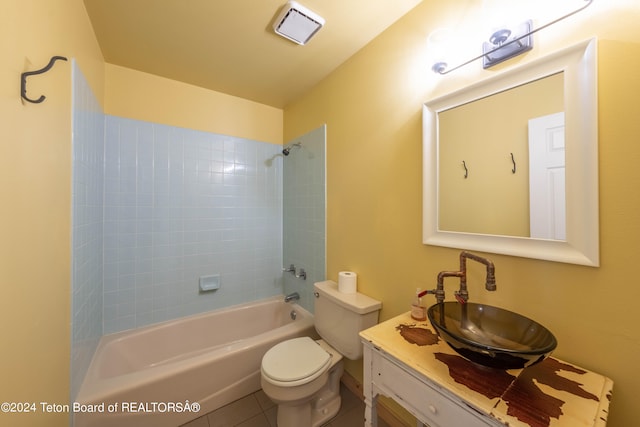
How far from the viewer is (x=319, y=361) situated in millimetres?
1333

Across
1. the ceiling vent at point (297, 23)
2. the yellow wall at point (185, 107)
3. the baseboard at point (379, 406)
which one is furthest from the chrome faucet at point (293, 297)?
the ceiling vent at point (297, 23)

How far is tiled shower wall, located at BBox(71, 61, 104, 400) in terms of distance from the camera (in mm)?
1097

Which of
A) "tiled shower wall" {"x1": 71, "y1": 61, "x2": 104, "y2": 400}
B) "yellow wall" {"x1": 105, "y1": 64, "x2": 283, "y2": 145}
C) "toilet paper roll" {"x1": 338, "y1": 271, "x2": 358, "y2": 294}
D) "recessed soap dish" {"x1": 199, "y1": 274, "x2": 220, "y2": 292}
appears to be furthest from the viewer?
"recessed soap dish" {"x1": 199, "y1": 274, "x2": 220, "y2": 292}

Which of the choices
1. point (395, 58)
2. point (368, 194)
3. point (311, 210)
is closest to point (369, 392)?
point (368, 194)

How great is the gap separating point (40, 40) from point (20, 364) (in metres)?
1.06

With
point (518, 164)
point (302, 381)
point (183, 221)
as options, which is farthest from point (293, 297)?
point (518, 164)

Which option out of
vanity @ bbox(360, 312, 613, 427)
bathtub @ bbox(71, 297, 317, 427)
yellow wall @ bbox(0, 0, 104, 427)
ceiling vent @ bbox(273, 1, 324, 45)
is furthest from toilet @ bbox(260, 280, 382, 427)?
ceiling vent @ bbox(273, 1, 324, 45)

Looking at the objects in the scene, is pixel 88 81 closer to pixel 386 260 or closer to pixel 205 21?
pixel 205 21

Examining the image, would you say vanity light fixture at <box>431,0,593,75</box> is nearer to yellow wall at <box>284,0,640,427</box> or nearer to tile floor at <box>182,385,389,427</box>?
yellow wall at <box>284,0,640,427</box>

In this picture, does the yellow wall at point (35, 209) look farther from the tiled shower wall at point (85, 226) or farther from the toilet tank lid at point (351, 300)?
the toilet tank lid at point (351, 300)

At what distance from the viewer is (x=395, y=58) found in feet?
4.31

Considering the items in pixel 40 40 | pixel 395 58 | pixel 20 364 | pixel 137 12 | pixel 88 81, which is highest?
pixel 137 12

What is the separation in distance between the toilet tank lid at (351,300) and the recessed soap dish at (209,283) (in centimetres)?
103

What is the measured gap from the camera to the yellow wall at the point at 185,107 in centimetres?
174
